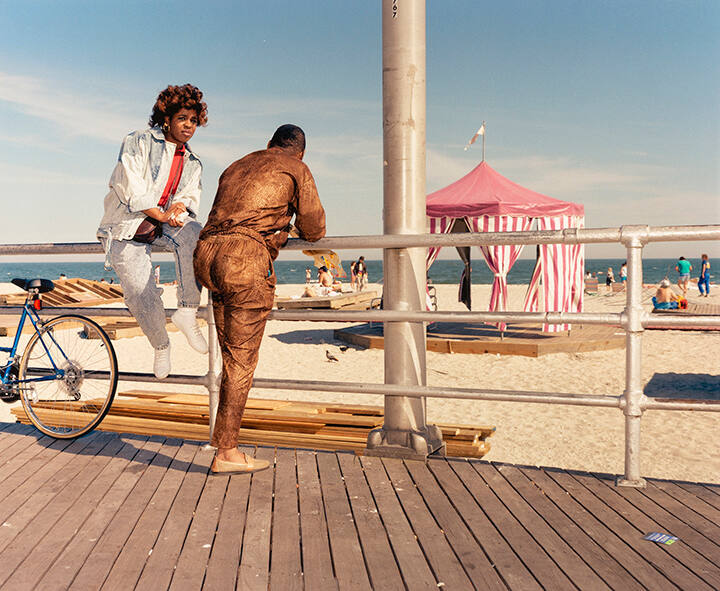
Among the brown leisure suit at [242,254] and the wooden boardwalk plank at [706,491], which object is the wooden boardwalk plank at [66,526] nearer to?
the brown leisure suit at [242,254]

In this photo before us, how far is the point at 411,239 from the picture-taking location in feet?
12.5

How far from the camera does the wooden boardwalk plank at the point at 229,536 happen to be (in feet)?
7.99

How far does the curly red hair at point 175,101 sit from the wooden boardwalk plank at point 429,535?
2.45 meters

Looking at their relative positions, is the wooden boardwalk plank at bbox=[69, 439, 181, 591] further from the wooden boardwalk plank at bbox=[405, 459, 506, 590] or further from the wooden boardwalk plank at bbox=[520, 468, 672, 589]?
the wooden boardwalk plank at bbox=[520, 468, 672, 589]

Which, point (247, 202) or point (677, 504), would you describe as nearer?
point (677, 504)

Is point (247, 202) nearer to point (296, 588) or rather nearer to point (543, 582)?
point (296, 588)

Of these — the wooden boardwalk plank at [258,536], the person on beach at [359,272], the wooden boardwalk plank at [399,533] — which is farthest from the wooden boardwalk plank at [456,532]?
the person on beach at [359,272]

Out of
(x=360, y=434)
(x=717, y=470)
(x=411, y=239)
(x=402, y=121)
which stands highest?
(x=402, y=121)

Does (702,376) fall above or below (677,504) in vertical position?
below

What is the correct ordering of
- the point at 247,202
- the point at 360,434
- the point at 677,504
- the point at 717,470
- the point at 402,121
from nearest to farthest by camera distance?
the point at 677,504 → the point at 247,202 → the point at 402,121 → the point at 360,434 → the point at 717,470

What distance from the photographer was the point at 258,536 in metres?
2.81

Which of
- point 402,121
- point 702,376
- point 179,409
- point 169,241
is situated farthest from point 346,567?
point 702,376

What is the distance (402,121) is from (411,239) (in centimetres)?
80

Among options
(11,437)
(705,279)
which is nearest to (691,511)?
(11,437)
